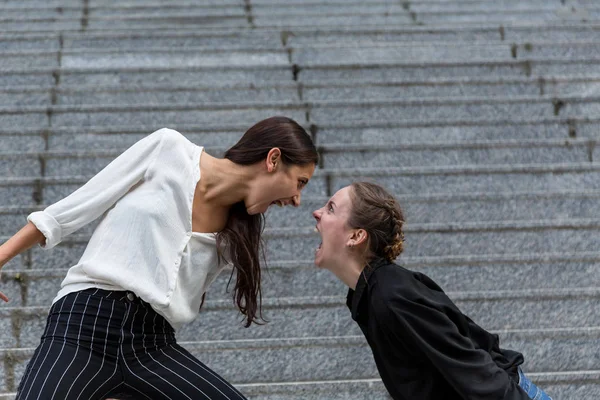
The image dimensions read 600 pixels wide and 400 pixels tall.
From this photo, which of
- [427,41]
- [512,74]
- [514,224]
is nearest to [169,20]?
[427,41]

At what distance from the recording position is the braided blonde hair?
3.29 metres

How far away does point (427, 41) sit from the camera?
8.04 meters

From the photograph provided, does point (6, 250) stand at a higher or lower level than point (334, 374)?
higher

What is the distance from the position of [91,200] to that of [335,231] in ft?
2.58

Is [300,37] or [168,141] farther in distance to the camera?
[300,37]

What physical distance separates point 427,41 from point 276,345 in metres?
4.26

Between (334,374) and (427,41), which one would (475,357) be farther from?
(427,41)

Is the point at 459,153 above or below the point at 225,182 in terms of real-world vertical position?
below

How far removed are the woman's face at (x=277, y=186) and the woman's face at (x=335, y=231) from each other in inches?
5.3

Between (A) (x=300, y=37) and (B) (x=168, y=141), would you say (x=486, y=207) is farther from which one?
(A) (x=300, y=37)

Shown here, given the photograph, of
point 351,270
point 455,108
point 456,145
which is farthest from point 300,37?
point 351,270

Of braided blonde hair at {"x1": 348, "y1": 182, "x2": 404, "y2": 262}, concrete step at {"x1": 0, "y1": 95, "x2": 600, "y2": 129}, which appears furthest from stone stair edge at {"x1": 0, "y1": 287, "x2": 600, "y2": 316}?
concrete step at {"x1": 0, "y1": 95, "x2": 600, "y2": 129}

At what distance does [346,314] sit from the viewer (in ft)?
15.4

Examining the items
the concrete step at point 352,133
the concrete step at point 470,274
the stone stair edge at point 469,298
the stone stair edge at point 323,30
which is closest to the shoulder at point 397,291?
the stone stair edge at point 469,298
